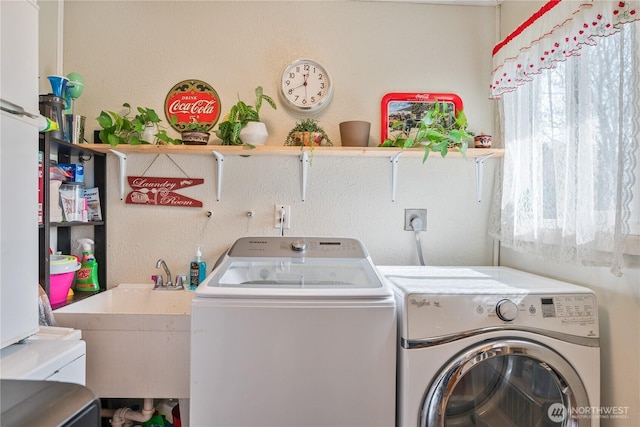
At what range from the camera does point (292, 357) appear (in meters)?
1.24

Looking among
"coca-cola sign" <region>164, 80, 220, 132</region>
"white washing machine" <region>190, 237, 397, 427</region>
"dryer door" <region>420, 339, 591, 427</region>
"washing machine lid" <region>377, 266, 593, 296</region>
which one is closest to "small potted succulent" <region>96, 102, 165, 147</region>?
"coca-cola sign" <region>164, 80, 220, 132</region>

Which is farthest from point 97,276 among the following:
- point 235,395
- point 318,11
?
point 318,11

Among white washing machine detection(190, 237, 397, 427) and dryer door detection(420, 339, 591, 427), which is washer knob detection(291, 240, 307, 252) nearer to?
white washing machine detection(190, 237, 397, 427)

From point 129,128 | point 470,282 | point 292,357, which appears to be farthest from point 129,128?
point 470,282

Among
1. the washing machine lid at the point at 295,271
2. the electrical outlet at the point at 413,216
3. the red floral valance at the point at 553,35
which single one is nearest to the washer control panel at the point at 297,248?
the washing machine lid at the point at 295,271

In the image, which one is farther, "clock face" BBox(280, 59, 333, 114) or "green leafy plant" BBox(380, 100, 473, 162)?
"clock face" BBox(280, 59, 333, 114)

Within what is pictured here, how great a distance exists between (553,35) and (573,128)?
1.35ft

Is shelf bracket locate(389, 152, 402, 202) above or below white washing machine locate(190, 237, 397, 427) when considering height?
above

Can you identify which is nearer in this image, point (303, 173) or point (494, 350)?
point (494, 350)

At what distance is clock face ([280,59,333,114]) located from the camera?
2037 mm

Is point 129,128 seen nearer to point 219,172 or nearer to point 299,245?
point 219,172

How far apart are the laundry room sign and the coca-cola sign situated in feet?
1.03

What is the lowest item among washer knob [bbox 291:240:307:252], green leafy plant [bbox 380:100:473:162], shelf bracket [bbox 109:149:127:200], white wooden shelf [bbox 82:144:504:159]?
washer knob [bbox 291:240:307:252]

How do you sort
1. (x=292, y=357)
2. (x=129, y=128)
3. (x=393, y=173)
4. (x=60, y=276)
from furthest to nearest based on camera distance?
(x=393, y=173) < (x=129, y=128) < (x=60, y=276) < (x=292, y=357)
